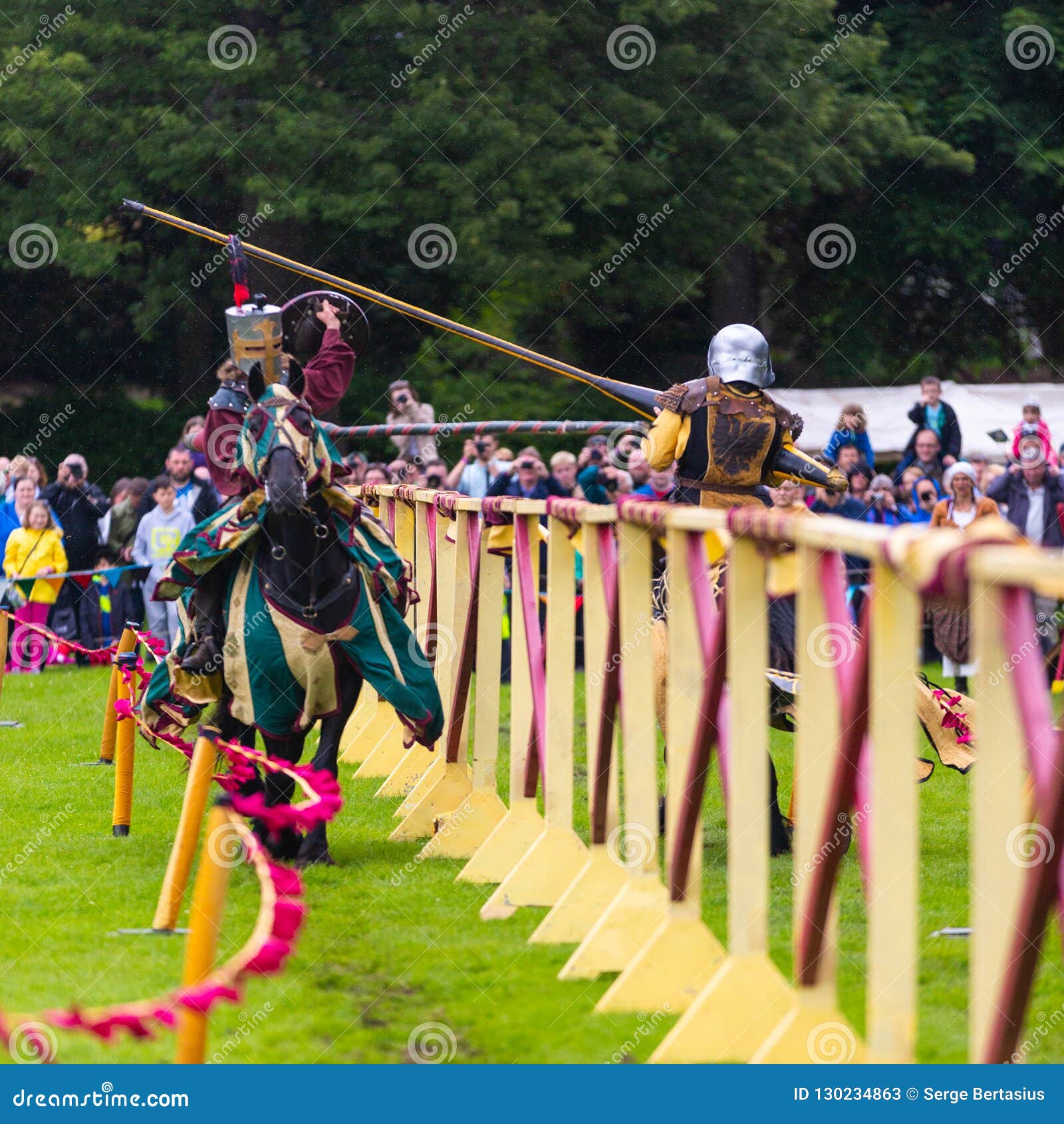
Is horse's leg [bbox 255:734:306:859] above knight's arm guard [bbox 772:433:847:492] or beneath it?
beneath

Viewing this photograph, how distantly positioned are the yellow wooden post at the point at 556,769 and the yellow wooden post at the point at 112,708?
9.43 feet

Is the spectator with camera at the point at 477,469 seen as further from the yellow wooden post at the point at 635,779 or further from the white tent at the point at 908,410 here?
the yellow wooden post at the point at 635,779

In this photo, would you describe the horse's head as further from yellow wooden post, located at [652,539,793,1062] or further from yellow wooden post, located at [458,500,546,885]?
yellow wooden post, located at [652,539,793,1062]

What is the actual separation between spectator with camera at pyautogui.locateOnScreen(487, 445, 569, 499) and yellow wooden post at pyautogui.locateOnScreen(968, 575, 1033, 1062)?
983cm

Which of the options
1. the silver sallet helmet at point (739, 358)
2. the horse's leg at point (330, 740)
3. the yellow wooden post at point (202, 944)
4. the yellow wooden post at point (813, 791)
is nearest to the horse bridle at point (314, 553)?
the horse's leg at point (330, 740)

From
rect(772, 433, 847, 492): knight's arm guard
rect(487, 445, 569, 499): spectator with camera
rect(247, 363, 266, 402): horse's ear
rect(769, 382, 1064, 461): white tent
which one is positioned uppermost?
rect(769, 382, 1064, 461): white tent

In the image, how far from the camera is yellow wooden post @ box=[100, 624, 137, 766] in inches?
336

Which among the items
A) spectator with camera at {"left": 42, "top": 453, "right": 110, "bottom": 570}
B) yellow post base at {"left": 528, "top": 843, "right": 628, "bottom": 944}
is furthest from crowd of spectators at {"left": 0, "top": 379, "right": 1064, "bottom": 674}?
yellow post base at {"left": 528, "top": 843, "right": 628, "bottom": 944}

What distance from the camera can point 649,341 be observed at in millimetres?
22578

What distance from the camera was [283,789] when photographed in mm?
7609

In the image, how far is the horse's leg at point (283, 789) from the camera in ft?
24.0

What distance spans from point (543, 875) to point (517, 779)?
43cm

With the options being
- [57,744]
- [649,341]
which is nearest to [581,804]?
[57,744]
